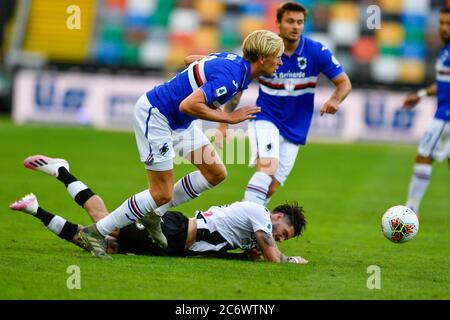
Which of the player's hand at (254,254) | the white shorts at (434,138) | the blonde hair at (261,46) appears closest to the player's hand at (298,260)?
the player's hand at (254,254)

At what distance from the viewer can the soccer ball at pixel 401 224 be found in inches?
336

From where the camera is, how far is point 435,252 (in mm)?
9359

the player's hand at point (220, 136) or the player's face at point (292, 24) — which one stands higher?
the player's face at point (292, 24)

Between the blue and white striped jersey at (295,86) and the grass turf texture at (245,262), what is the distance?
4.08 feet

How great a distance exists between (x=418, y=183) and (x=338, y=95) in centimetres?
306

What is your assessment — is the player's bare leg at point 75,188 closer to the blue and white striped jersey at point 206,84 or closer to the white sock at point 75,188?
the white sock at point 75,188

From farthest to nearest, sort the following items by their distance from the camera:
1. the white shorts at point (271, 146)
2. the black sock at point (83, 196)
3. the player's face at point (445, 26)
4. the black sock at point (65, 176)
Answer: the player's face at point (445, 26)
the white shorts at point (271, 146)
the black sock at point (65, 176)
the black sock at point (83, 196)

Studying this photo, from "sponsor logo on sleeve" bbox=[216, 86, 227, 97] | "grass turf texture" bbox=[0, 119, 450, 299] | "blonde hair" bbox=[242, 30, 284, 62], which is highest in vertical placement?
"blonde hair" bbox=[242, 30, 284, 62]

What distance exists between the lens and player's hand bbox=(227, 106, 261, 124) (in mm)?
7500

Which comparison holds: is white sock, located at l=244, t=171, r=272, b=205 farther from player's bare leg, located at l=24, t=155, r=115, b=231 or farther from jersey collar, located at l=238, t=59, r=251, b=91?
jersey collar, located at l=238, t=59, r=251, b=91

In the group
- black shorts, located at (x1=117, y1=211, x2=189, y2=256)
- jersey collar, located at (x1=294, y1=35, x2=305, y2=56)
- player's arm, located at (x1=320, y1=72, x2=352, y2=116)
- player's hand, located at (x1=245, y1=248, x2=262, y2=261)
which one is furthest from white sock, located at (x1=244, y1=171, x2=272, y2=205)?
jersey collar, located at (x1=294, y1=35, x2=305, y2=56)

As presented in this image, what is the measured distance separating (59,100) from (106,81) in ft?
4.21

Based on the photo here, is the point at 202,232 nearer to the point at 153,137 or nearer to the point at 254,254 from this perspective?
the point at 254,254


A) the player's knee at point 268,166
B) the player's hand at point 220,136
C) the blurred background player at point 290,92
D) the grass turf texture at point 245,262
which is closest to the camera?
the grass turf texture at point 245,262
